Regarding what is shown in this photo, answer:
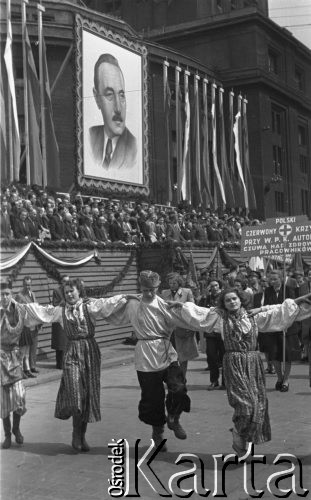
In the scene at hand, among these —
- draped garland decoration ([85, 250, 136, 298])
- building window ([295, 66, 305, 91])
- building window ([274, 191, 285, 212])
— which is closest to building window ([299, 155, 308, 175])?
building window ([274, 191, 285, 212])

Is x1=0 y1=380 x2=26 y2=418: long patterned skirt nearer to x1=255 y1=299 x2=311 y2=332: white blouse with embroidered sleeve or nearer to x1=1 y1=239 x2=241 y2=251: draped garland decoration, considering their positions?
x1=255 y1=299 x2=311 y2=332: white blouse with embroidered sleeve

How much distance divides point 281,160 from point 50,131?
29.3 metres

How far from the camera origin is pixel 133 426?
727 cm

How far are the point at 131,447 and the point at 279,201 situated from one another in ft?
131

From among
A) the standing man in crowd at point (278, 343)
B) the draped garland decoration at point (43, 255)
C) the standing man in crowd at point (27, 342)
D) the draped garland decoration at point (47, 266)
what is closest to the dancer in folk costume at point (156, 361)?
the standing man in crowd at point (278, 343)

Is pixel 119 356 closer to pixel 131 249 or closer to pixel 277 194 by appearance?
pixel 131 249

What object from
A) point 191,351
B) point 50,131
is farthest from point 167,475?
point 50,131

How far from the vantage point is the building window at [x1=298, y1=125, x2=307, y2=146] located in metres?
47.5

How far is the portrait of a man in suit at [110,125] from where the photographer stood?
22125 mm

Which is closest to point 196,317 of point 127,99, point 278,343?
point 278,343

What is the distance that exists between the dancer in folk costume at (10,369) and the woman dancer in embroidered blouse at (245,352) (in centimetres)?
189

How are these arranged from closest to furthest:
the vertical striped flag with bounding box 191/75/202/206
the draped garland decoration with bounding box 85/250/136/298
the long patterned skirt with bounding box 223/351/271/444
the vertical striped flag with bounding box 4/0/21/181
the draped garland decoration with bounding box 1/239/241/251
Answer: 1. the long patterned skirt with bounding box 223/351/271/444
2. the draped garland decoration with bounding box 1/239/241/251
3. the draped garland decoration with bounding box 85/250/136/298
4. the vertical striped flag with bounding box 4/0/21/181
5. the vertical striped flag with bounding box 191/75/202/206

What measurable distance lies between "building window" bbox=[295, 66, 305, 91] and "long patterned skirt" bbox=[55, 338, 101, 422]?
4446cm

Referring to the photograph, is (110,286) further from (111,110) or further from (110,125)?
(111,110)
